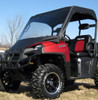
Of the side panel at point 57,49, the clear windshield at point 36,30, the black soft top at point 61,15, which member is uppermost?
the black soft top at point 61,15

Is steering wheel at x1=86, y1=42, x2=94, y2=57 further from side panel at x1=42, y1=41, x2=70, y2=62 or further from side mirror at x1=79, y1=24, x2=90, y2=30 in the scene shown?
side panel at x1=42, y1=41, x2=70, y2=62

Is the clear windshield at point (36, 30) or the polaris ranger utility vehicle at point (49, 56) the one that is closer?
the polaris ranger utility vehicle at point (49, 56)

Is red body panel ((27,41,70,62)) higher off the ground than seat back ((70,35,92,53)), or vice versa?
red body panel ((27,41,70,62))

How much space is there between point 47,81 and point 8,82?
6.06 ft

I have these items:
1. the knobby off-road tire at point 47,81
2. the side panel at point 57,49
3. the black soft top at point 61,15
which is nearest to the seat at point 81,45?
the black soft top at point 61,15

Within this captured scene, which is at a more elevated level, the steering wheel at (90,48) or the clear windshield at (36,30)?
the clear windshield at (36,30)

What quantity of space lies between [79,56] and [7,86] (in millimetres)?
2326

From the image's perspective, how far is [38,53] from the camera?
5.27 m

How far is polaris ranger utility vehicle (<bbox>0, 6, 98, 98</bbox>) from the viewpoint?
17.7 feet

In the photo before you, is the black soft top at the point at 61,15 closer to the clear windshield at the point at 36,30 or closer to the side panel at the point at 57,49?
the clear windshield at the point at 36,30

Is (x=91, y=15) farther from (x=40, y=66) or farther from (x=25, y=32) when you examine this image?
(x=40, y=66)

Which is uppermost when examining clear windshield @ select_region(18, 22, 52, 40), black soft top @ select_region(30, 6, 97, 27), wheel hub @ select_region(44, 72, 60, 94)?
black soft top @ select_region(30, 6, 97, 27)

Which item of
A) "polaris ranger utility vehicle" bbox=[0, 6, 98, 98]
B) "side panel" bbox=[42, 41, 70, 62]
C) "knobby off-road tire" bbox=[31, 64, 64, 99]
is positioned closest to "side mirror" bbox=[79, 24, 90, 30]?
"polaris ranger utility vehicle" bbox=[0, 6, 98, 98]

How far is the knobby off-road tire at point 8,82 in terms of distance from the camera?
6.63 m
